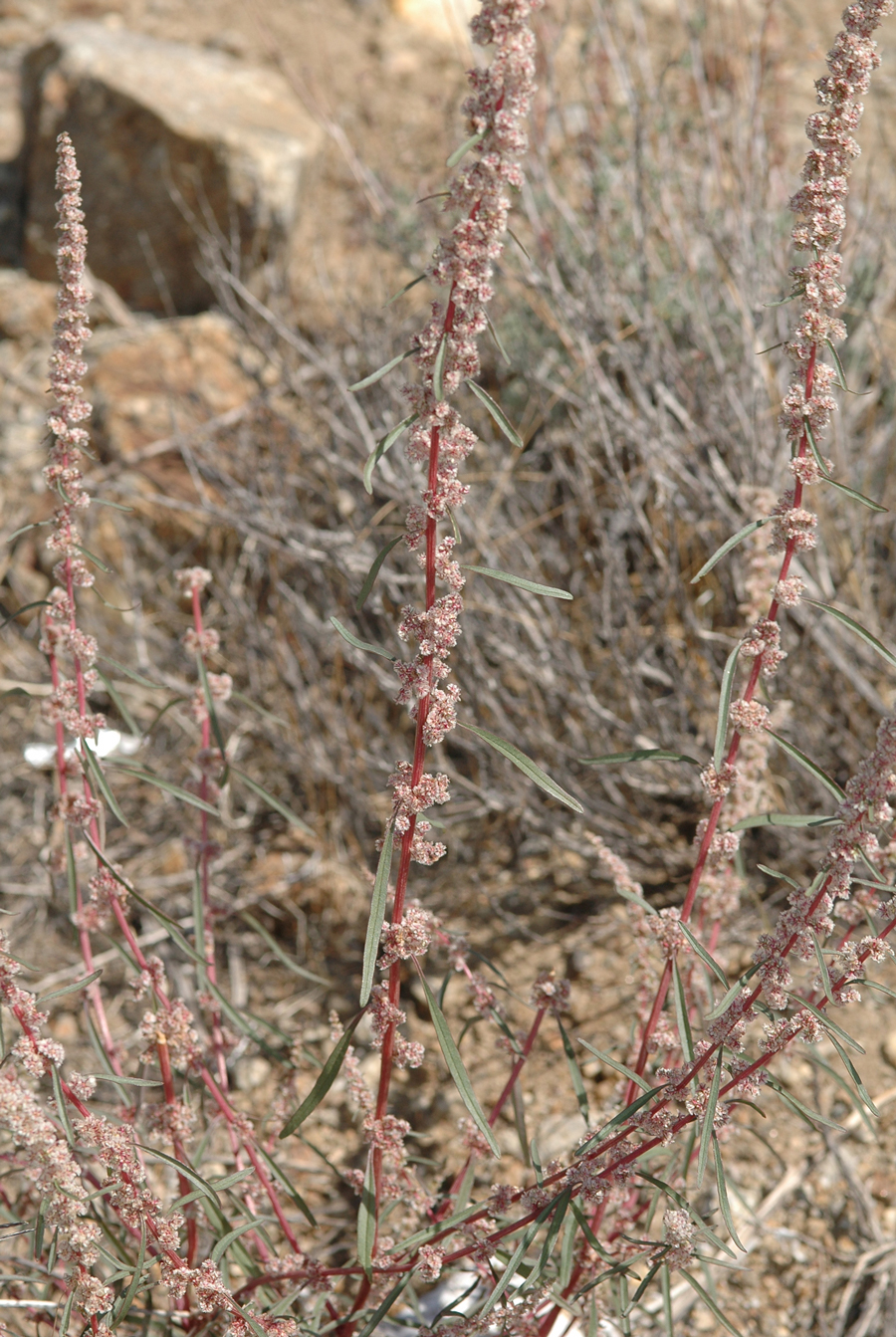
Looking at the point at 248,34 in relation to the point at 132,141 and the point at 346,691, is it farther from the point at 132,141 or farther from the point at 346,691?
the point at 346,691

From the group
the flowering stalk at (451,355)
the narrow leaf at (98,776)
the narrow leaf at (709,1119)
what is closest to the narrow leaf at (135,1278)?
the flowering stalk at (451,355)

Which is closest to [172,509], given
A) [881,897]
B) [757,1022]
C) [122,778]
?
[122,778]

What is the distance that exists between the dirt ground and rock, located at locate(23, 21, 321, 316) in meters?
0.80

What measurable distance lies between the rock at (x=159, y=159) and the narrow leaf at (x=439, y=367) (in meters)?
4.16

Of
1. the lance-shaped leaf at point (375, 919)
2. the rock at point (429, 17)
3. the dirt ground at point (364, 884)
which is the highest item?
the rock at point (429, 17)

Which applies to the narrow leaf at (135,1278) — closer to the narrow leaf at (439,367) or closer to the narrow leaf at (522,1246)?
the narrow leaf at (522,1246)

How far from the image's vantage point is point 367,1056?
2758 millimetres

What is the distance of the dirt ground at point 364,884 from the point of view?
2.15 meters

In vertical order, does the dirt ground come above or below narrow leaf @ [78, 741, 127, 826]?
below

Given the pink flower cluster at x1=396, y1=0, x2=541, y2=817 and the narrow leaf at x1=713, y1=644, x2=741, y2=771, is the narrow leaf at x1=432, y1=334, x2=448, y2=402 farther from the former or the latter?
the narrow leaf at x1=713, y1=644, x2=741, y2=771

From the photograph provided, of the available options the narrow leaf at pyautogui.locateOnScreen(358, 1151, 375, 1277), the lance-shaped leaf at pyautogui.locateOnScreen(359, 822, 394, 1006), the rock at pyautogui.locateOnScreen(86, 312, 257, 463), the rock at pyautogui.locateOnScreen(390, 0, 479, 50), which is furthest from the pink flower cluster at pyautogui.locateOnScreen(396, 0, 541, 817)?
the rock at pyautogui.locateOnScreen(390, 0, 479, 50)

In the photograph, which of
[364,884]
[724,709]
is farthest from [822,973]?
[364,884]

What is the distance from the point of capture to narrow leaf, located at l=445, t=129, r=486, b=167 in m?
0.96

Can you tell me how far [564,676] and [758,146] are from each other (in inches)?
61.3
